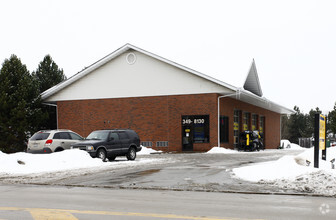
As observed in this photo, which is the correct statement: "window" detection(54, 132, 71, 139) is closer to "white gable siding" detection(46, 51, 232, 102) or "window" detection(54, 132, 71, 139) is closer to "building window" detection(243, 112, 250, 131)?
"white gable siding" detection(46, 51, 232, 102)

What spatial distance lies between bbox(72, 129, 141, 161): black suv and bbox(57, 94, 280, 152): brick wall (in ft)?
32.8

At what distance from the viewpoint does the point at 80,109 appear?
36281mm

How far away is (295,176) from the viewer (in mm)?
11875

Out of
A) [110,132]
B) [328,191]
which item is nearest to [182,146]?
[110,132]

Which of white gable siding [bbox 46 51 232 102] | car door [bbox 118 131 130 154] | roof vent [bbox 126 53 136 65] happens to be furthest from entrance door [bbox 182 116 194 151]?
car door [bbox 118 131 130 154]

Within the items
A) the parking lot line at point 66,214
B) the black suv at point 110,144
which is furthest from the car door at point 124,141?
the parking lot line at point 66,214

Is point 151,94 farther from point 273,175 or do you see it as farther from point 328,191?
point 328,191

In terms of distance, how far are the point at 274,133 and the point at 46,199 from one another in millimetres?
41960

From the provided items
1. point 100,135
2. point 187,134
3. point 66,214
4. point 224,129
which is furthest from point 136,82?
point 66,214

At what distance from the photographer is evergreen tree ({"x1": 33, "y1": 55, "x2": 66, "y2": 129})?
38.3 m

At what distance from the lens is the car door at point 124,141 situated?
72.8ft

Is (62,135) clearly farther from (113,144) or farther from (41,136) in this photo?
(113,144)

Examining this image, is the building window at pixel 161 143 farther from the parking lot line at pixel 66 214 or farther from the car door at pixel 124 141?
the parking lot line at pixel 66 214

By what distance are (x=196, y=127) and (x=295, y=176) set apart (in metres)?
20.7
